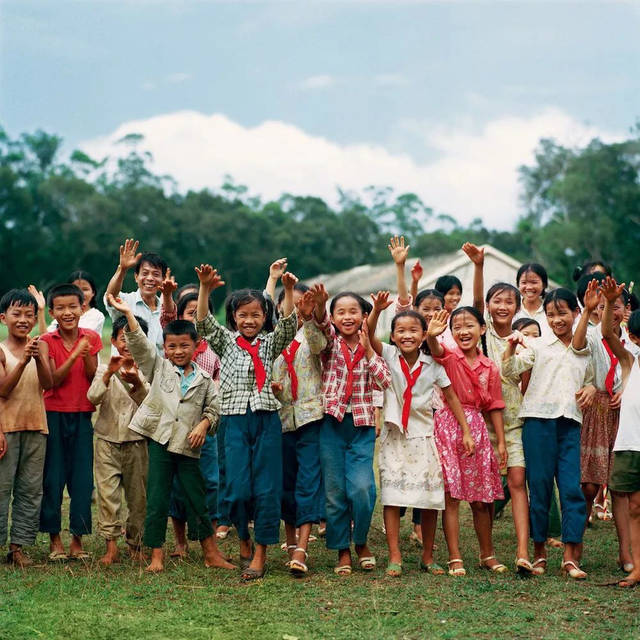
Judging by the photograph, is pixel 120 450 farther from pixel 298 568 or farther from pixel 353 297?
pixel 353 297

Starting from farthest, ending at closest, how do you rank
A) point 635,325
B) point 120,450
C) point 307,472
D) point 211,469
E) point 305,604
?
1. point 211,469
2. point 120,450
3. point 307,472
4. point 635,325
5. point 305,604

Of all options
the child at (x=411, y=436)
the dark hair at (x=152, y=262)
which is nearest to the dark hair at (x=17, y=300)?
the dark hair at (x=152, y=262)

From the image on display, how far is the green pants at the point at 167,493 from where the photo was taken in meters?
5.79

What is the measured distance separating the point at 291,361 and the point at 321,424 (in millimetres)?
509

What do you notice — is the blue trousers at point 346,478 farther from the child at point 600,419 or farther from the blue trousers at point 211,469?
the child at point 600,419

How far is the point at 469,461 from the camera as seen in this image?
5941 mm

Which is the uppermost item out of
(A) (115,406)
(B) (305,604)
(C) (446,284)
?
(C) (446,284)

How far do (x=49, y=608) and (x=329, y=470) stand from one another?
1960mm

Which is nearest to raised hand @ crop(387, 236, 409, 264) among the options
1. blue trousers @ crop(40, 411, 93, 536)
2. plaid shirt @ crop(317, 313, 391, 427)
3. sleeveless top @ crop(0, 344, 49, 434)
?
plaid shirt @ crop(317, 313, 391, 427)

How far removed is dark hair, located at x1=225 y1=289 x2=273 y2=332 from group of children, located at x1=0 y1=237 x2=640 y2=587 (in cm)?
2

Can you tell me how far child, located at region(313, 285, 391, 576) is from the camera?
18.8 feet

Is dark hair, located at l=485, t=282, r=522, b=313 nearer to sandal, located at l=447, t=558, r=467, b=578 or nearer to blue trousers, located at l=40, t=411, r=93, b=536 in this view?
sandal, located at l=447, t=558, r=467, b=578

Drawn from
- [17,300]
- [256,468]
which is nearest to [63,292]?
[17,300]

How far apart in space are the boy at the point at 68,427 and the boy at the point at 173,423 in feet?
1.79
